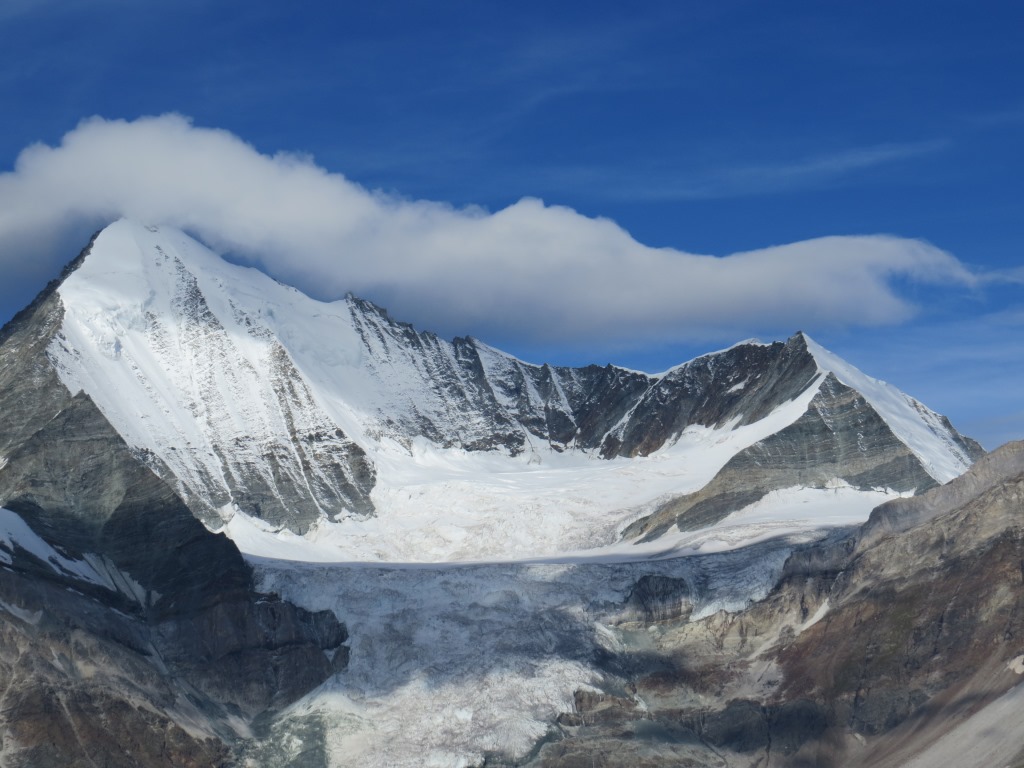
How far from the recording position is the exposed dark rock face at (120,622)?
430 feet

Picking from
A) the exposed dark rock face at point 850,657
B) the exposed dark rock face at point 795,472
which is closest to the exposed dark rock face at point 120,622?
the exposed dark rock face at point 850,657

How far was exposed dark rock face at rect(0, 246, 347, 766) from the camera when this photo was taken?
5162 inches

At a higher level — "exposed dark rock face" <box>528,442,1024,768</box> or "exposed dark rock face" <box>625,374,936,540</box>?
"exposed dark rock face" <box>625,374,936,540</box>

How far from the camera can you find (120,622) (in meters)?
148

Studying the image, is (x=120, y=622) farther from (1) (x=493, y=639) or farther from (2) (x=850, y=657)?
(2) (x=850, y=657)

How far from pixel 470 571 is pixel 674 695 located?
27957 mm

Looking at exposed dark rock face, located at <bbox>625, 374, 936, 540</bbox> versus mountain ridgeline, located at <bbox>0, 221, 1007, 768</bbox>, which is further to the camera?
exposed dark rock face, located at <bbox>625, 374, 936, 540</bbox>

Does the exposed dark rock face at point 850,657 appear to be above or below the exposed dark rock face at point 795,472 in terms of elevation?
below

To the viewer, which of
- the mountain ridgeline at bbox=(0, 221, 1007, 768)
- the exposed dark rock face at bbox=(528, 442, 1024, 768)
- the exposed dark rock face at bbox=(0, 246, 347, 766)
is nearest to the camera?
the exposed dark rock face at bbox=(0, 246, 347, 766)

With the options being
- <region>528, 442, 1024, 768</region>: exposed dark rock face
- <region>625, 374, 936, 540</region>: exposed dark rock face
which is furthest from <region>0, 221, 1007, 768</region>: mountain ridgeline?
<region>625, 374, 936, 540</region>: exposed dark rock face

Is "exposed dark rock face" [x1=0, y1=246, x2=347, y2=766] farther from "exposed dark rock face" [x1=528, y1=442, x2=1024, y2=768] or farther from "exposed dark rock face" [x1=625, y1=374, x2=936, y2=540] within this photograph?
Result: "exposed dark rock face" [x1=625, y1=374, x2=936, y2=540]

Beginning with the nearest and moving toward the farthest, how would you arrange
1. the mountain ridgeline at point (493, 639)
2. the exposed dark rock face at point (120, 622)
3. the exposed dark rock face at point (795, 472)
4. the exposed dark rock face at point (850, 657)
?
the exposed dark rock face at point (120, 622) → the mountain ridgeline at point (493, 639) → the exposed dark rock face at point (850, 657) → the exposed dark rock face at point (795, 472)

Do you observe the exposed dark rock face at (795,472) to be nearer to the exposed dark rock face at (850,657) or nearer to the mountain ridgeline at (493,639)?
the mountain ridgeline at (493,639)

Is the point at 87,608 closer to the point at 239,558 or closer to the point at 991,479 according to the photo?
the point at 239,558
